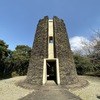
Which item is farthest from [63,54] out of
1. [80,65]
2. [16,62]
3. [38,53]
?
[16,62]

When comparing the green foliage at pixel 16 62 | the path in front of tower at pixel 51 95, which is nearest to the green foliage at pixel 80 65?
the green foliage at pixel 16 62

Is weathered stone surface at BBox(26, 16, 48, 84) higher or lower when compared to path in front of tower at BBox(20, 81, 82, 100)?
higher

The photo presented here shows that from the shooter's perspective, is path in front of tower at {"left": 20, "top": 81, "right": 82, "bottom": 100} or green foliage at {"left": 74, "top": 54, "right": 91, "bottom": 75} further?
green foliage at {"left": 74, "top": 54, "right": 91, "bottom": 75}

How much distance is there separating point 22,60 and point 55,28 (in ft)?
50.4

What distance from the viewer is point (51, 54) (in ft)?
43.5

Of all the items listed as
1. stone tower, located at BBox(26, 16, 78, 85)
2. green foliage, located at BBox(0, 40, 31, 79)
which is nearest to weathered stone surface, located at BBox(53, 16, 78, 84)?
stone tower, located at BBox(26, 16, 78, 85)

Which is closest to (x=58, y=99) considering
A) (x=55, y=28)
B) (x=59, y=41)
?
(x=59, y=41)

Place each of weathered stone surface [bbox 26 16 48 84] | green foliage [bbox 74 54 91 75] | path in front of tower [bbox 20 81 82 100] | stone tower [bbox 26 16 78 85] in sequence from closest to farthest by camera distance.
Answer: path in front of tower [bbox 20 81 82 100], stone tower [bbox 26 16 78 85], weathered stone surface [bbox 26 16 48 84], green foliage [bbox 74 54 91 75]

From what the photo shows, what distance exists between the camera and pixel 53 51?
527 inches

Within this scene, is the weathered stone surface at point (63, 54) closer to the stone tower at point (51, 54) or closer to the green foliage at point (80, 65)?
the stone tower at point (51, 54)

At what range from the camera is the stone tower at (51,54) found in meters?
12.4

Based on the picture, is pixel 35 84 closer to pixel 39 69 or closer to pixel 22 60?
pixel 39 69

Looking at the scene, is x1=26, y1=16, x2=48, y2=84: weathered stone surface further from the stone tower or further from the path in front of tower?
the path in front of tower

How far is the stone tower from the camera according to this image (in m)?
12.4
